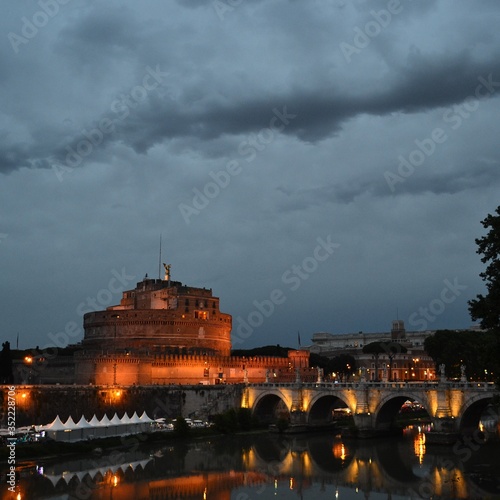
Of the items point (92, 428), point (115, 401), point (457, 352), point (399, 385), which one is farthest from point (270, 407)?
point (92, 428)

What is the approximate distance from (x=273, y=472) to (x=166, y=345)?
40239 millimetres

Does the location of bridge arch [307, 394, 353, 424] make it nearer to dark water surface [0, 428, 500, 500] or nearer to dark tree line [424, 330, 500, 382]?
dark water surface [0, 428, 500, 500]

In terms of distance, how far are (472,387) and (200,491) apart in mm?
23721

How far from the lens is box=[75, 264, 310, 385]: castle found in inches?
2847

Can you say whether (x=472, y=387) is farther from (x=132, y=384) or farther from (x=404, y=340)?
(x=404, y=340)

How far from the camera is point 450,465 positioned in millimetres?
46031

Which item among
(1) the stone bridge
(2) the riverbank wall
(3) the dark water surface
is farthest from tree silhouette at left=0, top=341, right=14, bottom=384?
(1) the stone bridge

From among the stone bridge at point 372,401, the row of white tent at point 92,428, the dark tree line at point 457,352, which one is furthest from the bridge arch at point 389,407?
the row of white tent at point 92,428

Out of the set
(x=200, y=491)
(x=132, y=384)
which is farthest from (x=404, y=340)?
(x=200, y=491)

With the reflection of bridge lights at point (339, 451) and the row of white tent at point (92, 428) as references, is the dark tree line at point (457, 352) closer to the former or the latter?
the reflection of bridge lights at point (339, 451)

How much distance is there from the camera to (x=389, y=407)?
2414 inches

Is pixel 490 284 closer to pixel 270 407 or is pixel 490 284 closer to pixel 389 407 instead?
pixel 389 407

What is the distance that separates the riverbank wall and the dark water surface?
8.25 metres

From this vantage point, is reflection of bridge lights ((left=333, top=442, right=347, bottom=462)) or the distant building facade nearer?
reflection of bridge lights ((left=333, top=442, right=347, bottom=462))
